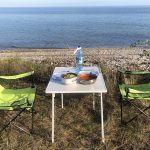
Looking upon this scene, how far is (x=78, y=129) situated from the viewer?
14.8 ft

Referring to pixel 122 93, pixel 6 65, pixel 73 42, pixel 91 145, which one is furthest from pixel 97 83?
pixel 73 42

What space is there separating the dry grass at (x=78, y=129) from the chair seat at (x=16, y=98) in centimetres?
34

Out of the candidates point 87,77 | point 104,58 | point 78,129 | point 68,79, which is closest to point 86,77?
point 87,77

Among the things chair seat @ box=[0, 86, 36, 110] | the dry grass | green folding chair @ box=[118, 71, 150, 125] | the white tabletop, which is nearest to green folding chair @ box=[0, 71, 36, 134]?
chair seat @ box=[0, 86, 36, 110]

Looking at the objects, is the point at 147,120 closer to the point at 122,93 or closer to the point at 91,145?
the point at 122,93

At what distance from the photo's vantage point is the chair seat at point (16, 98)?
415cm

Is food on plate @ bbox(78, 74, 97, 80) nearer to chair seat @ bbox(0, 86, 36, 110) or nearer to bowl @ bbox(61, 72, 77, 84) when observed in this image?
bowl @ bbox(61, 72, 77, 84)

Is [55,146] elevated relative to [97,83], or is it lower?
lower

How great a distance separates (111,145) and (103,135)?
0.16 meters

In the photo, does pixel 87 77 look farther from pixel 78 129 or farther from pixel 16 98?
pixel 16 98

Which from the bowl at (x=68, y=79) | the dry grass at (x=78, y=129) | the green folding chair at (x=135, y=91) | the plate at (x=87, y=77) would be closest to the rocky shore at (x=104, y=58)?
the green folding chair at (x=135, y=91)

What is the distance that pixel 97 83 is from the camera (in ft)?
14.3

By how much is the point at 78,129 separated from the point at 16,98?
3.03 ft

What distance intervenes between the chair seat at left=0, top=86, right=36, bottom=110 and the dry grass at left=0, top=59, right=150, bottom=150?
13.4 inches
